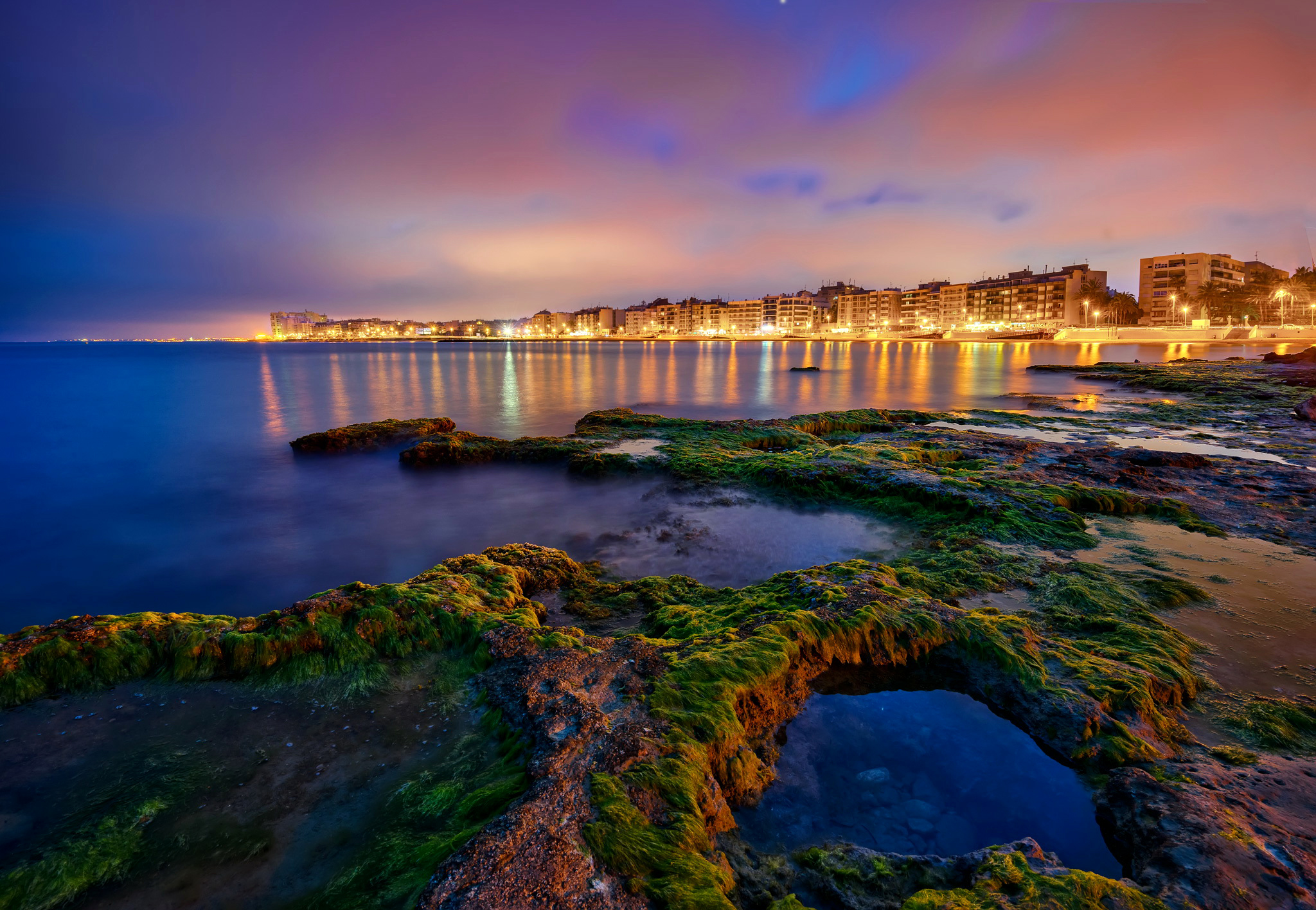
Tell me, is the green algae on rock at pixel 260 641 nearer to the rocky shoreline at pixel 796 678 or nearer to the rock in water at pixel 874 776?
the rocky shoreline at pixel 796 678

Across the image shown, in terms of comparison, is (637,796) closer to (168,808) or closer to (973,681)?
(168,808)

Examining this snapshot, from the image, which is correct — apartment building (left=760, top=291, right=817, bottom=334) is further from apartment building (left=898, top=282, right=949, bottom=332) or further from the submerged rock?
the submerged rock

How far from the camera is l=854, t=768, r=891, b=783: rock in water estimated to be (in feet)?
13.1

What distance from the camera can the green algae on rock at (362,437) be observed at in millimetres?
16594

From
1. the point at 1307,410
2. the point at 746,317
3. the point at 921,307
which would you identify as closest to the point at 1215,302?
the point at 921,307

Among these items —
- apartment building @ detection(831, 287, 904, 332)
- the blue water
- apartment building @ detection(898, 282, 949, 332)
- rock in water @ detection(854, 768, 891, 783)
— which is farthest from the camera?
apartment building @ detection(831, 287, 904, 332)

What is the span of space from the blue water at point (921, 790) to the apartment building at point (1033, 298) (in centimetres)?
14152

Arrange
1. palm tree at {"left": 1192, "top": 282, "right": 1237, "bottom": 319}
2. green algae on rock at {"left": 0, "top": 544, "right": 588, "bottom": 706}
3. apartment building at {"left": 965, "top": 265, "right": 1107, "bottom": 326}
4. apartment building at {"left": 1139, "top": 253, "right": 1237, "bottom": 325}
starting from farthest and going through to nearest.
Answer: apartment building at {"left": 965, "top": 265, "right": 1107, "bottom": 326}, apartment building at {"left": 1139, "top": 253, "right": 1237, "bottom": 325}, palm tree at {"left": 1192, "top": 282, "right": 1237, "bottom": 319}, green algae on rock at {"left": 0, "top": 544, "right": 588, "bottom": 706}

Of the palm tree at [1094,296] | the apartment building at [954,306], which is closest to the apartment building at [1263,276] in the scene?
the palm tree at [1094,296]

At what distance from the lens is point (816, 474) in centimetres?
1131

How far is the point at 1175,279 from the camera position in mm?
111875

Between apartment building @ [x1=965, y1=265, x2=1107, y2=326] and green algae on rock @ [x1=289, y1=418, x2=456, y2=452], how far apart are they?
138m

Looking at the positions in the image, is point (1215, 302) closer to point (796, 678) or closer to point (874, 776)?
point (796, 678)

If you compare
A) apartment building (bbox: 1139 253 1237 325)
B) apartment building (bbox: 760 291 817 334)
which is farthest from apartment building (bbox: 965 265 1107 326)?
apartment building (bbox: 760 291 817 334)
